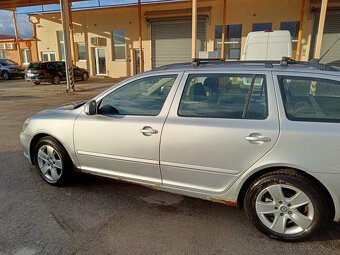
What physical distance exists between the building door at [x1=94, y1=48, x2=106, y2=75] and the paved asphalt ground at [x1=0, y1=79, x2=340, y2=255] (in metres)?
19.3

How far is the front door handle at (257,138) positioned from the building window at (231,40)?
16.2 metres

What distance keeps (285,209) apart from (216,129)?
3.24ft

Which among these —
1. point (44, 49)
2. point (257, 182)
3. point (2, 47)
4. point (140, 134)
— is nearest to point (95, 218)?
point (140, 134)

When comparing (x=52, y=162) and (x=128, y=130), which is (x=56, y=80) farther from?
(x=128, y=130)

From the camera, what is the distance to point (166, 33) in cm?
1867

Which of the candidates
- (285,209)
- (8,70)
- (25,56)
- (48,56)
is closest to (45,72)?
(8,70)

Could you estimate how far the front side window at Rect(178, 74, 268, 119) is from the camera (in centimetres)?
244

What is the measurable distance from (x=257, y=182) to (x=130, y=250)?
135cm

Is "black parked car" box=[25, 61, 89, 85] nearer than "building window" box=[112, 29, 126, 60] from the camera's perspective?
Yes

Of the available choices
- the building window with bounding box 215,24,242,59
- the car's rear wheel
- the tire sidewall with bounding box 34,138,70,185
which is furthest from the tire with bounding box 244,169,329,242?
the car's rear wheel

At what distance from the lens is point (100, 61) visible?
21.7 metres

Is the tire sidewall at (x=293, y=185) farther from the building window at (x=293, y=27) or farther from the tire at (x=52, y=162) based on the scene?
the building window at (x=293, y=27)

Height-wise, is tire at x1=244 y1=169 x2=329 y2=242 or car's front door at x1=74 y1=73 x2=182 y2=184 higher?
car's front door at x1=74 y1=73 x2=182 y2=184

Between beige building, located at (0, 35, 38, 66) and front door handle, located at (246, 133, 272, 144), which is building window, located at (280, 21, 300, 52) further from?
beige building, located at (0, 35, 38, 66)
